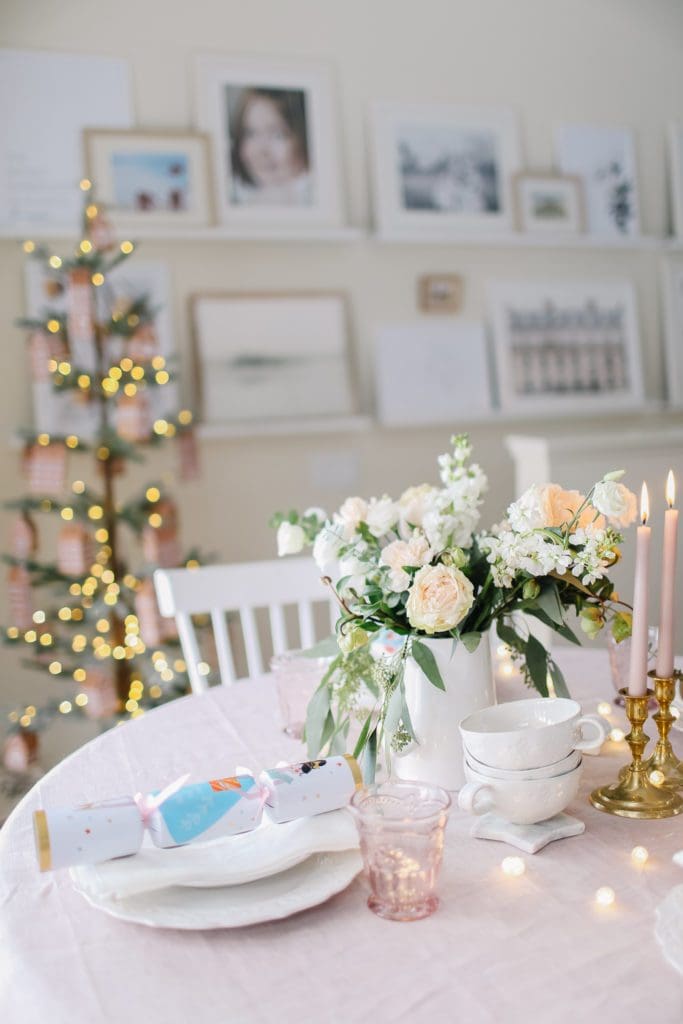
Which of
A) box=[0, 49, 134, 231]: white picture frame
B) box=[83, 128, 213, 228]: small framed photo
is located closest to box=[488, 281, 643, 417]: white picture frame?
box=[83, 128, 213, 228]: small framed photo

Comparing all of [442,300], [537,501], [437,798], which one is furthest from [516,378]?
[437,798]

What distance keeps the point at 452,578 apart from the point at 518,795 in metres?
0.24

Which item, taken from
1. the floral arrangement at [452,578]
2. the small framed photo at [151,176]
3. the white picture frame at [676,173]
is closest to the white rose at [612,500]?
the floral arrangement at [452,578]

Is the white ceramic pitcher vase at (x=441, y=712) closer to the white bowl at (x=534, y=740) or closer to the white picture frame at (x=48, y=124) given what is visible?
the white bowl at (x=534, y=740)

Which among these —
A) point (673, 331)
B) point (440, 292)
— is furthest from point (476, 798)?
point (673, 331)

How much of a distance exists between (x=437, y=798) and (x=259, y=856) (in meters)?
0.18

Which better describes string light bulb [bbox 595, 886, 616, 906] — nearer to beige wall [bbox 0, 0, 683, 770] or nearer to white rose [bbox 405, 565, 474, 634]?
white rose [bbox 405, 565, 474, 634]

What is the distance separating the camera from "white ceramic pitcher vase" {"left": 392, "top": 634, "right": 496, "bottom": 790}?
116 centimetres

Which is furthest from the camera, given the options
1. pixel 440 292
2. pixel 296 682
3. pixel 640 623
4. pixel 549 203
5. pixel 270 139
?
pixel 549 203

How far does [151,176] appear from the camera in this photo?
9.51 ft

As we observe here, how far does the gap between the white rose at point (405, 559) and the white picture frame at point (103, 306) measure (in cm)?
166

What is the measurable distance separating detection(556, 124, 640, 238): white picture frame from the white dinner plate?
2.99 metres

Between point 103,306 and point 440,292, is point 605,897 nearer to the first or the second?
point 103,306

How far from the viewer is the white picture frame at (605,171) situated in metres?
3.41
